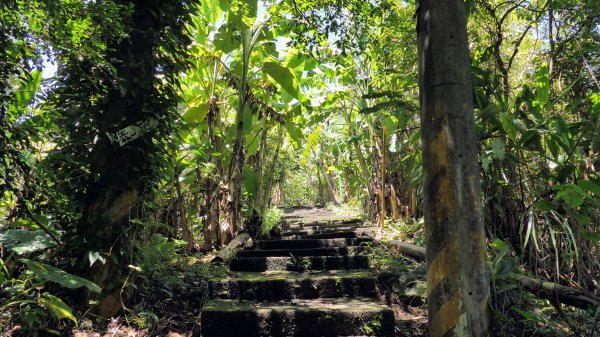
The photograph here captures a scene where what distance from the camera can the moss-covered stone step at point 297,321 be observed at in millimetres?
3104

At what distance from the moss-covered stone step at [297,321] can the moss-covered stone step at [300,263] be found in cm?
136

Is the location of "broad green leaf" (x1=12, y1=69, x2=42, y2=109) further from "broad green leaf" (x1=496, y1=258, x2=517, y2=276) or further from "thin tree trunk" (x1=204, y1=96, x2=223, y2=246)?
"broad green leaf" (x1=496, y1=258, x2=517, y2=276)

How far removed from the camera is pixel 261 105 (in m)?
6.61

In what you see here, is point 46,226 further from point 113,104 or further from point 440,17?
point 440,17

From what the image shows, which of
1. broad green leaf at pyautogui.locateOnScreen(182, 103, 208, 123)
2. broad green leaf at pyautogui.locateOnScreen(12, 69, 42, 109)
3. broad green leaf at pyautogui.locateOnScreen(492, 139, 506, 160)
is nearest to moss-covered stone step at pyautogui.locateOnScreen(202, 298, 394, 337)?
broad green leaf at pyautogui.locateOnScreen(492, 139, 506, 160)

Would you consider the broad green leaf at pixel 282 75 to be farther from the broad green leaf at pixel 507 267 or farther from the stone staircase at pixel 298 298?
the broad green leaf at pixel 507 267

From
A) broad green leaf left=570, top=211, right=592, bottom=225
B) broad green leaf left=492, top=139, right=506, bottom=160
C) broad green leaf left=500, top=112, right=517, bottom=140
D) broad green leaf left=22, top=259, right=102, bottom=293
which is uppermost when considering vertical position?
broad green leaf left=500, top=112, right=517, bottom=140

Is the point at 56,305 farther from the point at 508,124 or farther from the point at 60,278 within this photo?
the point at 508,124

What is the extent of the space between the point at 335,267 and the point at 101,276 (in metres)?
2.60

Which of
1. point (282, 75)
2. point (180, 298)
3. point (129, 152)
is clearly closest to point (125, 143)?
point (129, 152)

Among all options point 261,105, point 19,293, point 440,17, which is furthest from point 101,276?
point 261,105

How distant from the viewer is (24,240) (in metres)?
2.57

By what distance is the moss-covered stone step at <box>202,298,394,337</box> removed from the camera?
10.2ft

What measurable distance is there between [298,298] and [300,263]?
0.82 metres
